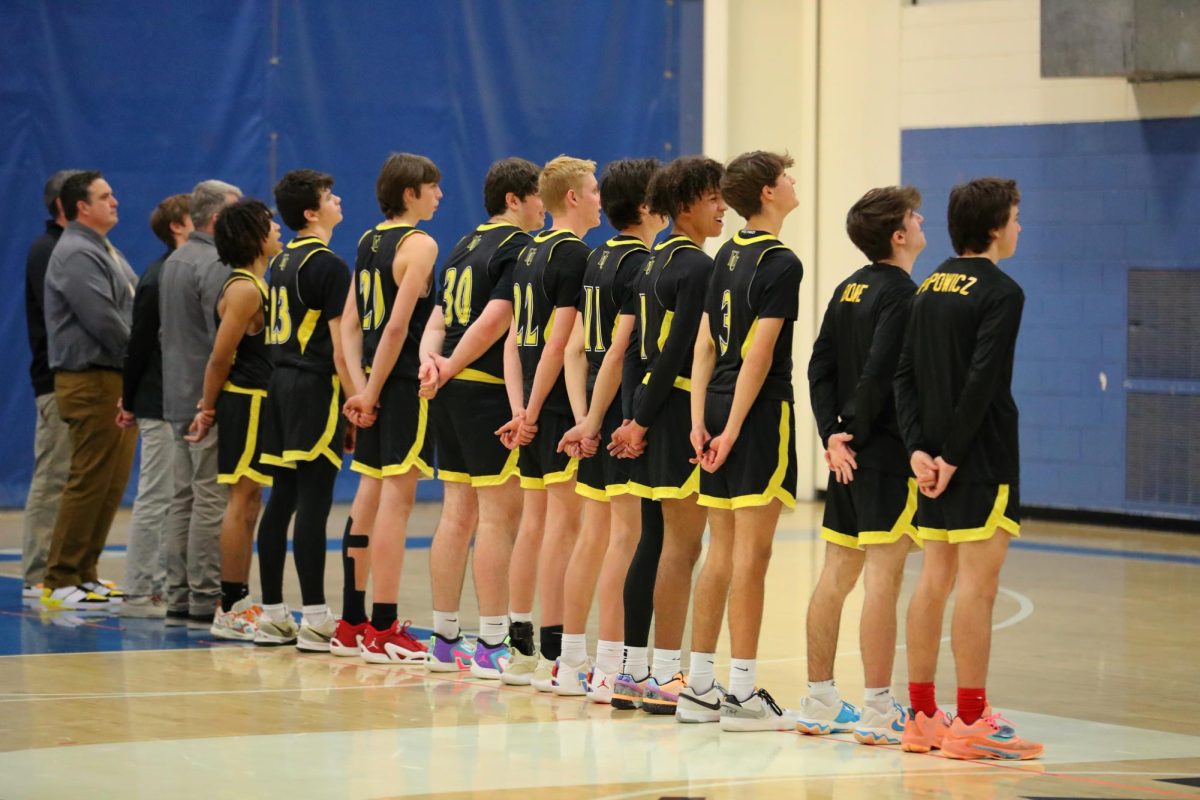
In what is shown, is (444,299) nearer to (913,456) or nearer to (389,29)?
(913,456)

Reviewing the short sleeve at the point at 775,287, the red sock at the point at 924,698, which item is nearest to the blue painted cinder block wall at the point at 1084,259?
the short sleeve at the point at 775,287

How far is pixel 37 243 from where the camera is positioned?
30.5ft

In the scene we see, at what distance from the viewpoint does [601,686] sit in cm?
643

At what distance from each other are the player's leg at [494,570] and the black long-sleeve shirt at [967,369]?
1912 millimetres

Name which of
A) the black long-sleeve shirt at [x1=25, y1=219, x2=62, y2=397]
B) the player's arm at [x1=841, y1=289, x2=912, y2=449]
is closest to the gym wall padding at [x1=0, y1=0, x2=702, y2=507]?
the black long-sleeve shirt at [x1=25, y1=219, x2=62, y2=397]

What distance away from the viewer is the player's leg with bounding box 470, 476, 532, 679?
693 centimetres

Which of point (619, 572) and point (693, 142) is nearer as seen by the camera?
point (619, 572)

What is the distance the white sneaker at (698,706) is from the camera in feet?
20.0

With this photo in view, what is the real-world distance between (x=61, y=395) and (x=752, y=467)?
4310 mm

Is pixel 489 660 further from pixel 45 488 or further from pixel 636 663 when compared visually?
pixel 45 488

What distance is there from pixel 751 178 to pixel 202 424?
3.27 metres

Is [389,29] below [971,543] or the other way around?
the other way around

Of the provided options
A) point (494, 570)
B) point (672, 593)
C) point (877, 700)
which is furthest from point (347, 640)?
point (877, 700)

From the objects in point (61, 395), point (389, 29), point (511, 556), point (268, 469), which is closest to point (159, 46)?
point (389, 29)
